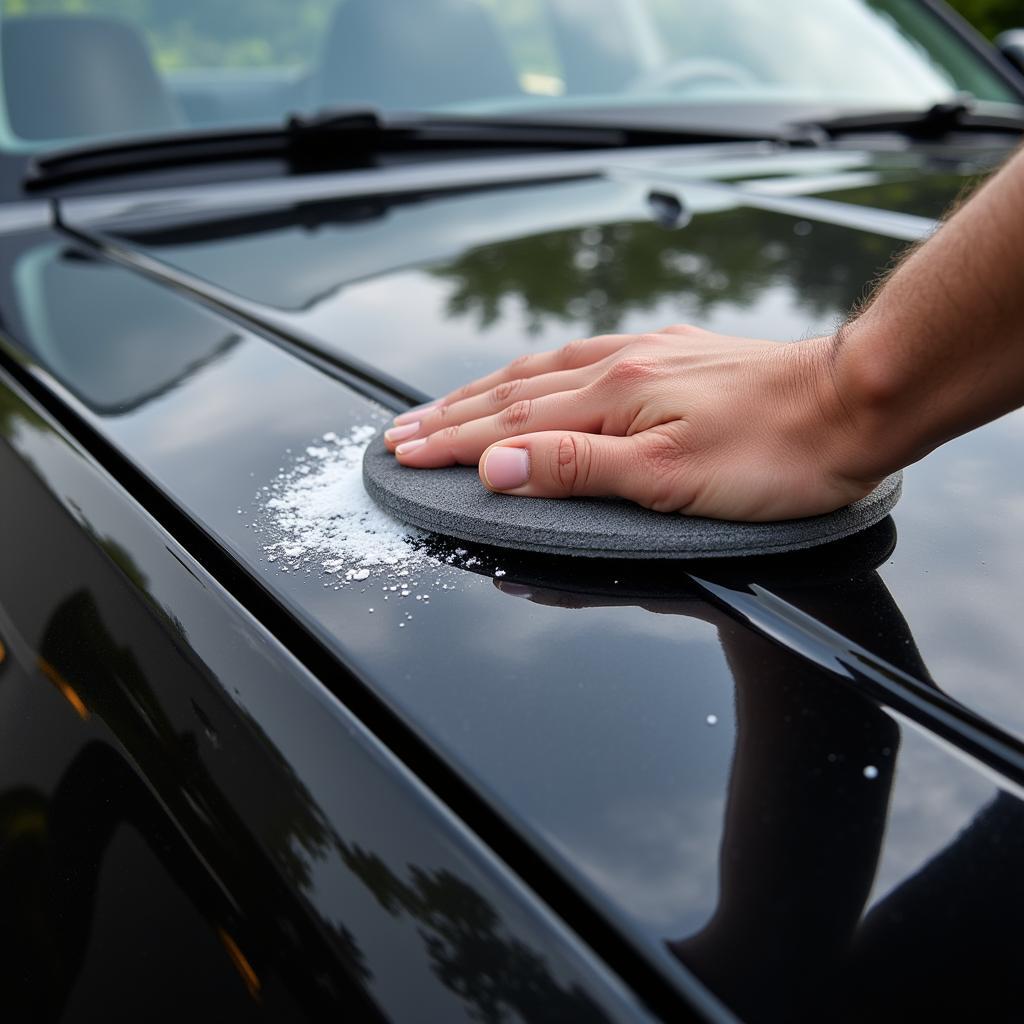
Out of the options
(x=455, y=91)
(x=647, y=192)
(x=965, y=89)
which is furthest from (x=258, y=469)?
(x=965, y=89)

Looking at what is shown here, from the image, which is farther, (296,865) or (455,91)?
(455,91)

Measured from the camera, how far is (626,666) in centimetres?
75

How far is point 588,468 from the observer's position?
94cm

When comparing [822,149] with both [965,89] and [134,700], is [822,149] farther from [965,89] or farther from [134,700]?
[134,700]

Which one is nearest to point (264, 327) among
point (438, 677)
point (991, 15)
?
point (438, 677)

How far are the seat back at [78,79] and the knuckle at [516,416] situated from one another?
1.15 metres

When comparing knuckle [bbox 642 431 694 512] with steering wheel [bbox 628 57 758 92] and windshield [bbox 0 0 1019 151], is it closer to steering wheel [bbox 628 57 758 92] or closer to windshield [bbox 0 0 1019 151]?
windshield [bbox 0 0 1019 151]

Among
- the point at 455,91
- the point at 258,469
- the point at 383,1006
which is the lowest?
the point at 383,1006

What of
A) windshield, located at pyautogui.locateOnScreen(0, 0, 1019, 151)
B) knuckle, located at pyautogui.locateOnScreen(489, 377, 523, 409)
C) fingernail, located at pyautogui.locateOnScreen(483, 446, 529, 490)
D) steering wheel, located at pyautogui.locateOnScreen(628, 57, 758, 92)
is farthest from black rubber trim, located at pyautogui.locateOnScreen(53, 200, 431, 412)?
steering wheel, located at pyautogui.locateOnScreen(628, 57, 758, 92)

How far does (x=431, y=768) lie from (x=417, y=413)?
0.46 meters

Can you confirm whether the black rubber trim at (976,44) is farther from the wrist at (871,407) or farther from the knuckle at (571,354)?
the wrist at (871,407)

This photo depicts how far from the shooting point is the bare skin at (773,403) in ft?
2.50

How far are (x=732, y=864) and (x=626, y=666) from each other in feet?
0.56

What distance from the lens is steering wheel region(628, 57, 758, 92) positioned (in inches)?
88.6
